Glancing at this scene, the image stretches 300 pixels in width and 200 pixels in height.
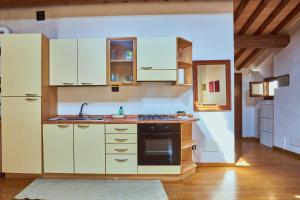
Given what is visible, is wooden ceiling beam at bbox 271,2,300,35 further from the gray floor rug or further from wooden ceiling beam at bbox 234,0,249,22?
the gray floor rug

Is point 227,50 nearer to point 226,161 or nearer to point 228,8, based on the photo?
point 228,8

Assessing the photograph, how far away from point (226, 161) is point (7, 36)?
3.89 meters

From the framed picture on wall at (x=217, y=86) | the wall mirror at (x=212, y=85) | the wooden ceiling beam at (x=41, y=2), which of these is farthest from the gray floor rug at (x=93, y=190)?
the wooden ceiling beam at (x=41, y=2)

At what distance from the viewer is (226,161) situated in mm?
3988

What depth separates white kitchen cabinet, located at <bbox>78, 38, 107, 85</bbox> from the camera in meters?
3.60

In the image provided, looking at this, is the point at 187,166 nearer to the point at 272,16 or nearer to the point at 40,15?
the point at 272,16

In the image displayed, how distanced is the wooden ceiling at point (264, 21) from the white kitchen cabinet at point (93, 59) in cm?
264

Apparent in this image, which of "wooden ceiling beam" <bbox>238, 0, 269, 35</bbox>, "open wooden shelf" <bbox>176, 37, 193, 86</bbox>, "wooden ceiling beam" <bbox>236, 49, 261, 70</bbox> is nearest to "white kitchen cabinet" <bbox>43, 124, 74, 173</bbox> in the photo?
"open wooden shelf" <bbox>176, 37, 193, 86</bbox>

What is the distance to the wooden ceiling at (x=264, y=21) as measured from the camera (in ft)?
14.2

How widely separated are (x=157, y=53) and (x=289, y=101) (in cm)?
317

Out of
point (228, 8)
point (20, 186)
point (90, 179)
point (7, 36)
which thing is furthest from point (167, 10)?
point (20, 186)

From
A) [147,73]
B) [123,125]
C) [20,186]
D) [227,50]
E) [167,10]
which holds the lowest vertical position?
[20,186]

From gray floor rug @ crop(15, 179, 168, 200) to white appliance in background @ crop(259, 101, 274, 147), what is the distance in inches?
143

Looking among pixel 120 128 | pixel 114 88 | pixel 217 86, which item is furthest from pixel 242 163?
pixel 114 88
